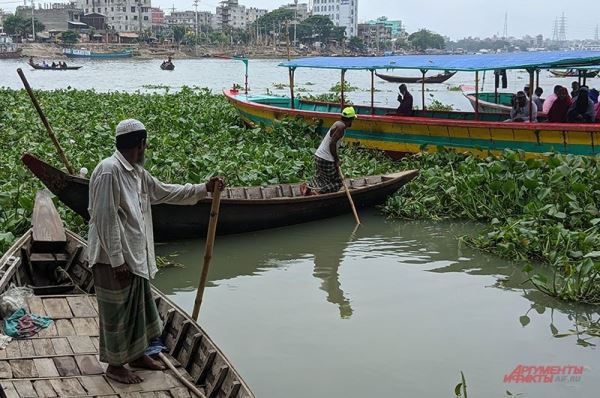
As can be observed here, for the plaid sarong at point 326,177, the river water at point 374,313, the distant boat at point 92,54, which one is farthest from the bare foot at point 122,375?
the distant boat at point 92,54

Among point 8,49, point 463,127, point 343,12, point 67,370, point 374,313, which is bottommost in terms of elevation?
point 374,313

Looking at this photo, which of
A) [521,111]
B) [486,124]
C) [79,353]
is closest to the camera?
[79,353]

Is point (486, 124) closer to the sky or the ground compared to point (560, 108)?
closer to the ground

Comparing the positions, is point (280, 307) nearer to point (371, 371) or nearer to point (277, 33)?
point (371, 371)

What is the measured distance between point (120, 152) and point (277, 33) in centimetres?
9124

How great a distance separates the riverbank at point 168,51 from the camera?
2813 inches

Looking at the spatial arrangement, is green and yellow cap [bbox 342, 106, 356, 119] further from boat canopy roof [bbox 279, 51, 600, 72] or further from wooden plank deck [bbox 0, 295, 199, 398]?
wooden plank deck [bbox 0, 295, 199, 398]

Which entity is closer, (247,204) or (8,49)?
(247,204)

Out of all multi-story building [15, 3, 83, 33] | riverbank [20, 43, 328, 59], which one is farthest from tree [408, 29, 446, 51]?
multi-story building [15, 3, 83, 33]

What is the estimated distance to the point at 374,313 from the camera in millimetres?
6074

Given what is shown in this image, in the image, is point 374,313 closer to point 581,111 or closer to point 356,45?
point 581,111

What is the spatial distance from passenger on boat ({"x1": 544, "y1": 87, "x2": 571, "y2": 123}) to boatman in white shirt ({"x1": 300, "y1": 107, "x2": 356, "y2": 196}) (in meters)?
3.82

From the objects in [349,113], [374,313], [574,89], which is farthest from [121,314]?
[574,89]

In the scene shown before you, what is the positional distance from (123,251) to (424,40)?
116811mm
